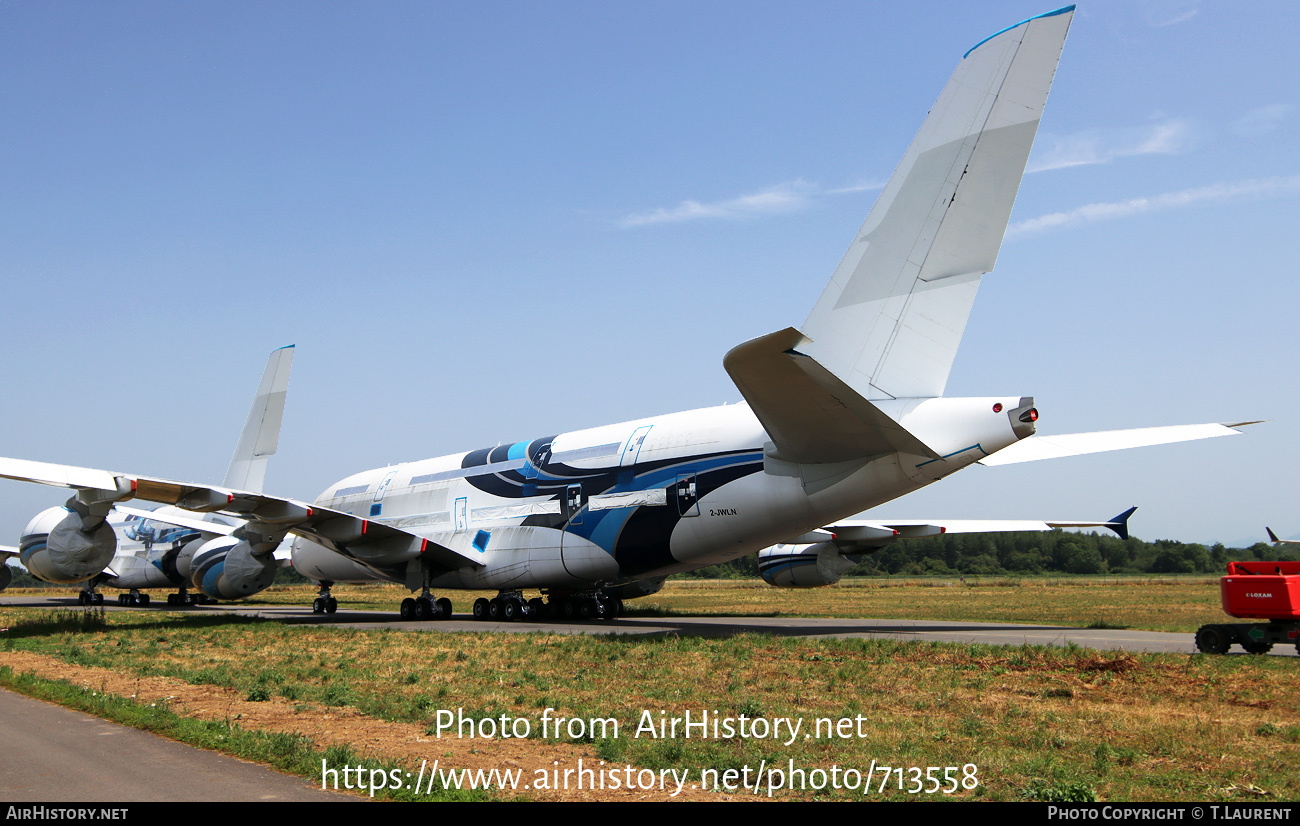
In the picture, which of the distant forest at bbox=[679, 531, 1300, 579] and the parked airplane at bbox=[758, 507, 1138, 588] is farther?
the distant forest at bbox=[679, 531, 1300, 579]

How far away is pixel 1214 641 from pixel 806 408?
6683 mm

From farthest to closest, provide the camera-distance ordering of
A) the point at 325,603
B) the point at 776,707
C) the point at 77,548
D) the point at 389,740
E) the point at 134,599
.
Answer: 1. the point at 134,599
2. the point at 325,603
3. the point at 77,548
4. the point at 776,707
5. the point at 389,740

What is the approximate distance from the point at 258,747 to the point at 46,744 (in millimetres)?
2150

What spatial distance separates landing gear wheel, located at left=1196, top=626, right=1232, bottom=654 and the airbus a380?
315 centimetres

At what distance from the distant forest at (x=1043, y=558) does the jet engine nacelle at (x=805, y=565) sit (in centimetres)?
6541

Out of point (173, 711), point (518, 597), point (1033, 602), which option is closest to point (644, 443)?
point (518, 597)

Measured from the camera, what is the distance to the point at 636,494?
63.4 ft

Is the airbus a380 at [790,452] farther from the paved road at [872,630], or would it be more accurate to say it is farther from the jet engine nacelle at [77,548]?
the paved road at [872,630]

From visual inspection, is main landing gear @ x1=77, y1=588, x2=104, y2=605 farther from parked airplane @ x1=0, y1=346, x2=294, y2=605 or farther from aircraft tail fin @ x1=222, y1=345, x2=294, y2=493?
aircraft tail fin @ x1=222, y1=345, x2=294, y2=493

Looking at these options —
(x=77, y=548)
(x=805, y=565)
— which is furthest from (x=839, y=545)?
(x=77, y=548)

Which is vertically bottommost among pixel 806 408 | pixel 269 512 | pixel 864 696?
pixel 864 696

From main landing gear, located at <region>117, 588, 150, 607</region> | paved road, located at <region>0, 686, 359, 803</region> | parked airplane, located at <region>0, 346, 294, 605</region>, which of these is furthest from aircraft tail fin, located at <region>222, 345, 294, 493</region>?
paved road, located at <region>0, 686, 359, 803</region>

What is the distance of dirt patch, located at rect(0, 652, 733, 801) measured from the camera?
20.1 ft

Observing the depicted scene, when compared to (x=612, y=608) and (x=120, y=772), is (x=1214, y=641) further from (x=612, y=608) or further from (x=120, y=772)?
(x=612, y=608)
